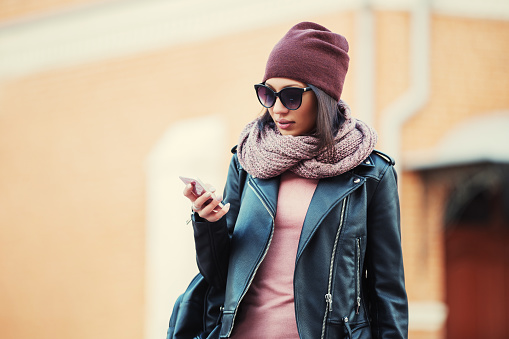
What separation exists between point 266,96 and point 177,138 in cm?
566

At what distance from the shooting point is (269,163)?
2406 millimetres

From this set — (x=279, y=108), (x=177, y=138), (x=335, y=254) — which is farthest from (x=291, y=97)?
(x=177, y=138)

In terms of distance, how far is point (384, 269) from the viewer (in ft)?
7.79

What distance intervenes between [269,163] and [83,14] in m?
7.14

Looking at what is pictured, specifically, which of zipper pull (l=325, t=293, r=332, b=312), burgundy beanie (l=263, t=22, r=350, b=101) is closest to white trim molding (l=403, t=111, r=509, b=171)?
burgundy beanie (l=263, t=22, r=350, b=101)

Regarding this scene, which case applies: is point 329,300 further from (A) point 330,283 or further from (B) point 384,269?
(B) point 384,269

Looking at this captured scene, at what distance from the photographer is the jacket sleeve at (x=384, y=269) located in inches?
92.7

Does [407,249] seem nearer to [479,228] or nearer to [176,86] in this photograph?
[479,228]

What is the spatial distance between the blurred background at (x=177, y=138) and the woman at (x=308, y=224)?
462 cm

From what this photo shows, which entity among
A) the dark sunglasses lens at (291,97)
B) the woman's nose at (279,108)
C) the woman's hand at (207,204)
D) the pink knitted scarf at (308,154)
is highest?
the dark sunglasses lens at (291,97)

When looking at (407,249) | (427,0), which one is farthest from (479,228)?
(427,0)

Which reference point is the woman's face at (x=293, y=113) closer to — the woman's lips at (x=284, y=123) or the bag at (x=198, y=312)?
the woman's lips at (x=284, y=123)

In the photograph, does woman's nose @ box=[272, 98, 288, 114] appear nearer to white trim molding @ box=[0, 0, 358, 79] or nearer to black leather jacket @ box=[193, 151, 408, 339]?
black leather jacket @ box=[193, 151, 408, 339]

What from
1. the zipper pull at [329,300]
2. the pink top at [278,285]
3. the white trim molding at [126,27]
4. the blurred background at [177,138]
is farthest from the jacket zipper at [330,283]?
the white trim molding at [126,27]
